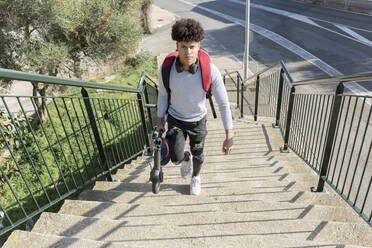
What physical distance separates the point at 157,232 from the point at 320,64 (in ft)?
46.9

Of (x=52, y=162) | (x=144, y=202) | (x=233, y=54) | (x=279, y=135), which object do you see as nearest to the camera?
(x=144, y=202)

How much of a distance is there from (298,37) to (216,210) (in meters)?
17.8

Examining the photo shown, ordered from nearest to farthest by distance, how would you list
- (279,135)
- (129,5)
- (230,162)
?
(230,162) → (279,135) → (129,5)

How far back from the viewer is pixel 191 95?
2.54 meters

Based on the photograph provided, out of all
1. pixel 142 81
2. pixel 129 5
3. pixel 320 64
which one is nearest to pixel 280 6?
pixel 320 64

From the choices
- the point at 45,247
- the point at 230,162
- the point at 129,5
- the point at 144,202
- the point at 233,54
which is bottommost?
the point at 233,54

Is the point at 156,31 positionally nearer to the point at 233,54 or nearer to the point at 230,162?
the point at 233,54

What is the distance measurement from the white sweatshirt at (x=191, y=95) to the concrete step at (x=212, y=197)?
2.62 feet

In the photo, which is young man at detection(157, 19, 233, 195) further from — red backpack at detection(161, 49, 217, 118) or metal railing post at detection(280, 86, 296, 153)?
metal railing post at detection(280, 86, 296, 153)

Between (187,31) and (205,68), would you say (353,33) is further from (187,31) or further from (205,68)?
(187,31)

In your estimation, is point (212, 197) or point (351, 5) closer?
point (212, 197)

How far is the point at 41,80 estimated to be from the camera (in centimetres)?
217

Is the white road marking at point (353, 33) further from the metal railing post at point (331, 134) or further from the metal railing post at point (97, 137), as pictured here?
the metal railing post at point (97, 137)

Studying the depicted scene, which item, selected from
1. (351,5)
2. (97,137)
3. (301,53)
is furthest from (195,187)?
(351,5)
